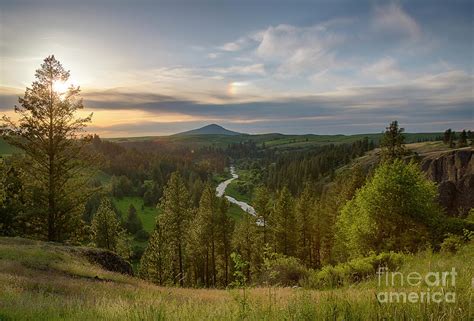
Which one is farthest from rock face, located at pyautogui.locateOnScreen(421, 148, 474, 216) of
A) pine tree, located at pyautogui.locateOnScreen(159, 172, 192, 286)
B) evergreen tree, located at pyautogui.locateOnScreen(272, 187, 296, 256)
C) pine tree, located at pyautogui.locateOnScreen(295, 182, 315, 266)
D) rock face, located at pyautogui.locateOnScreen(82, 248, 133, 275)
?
rock face, located at pyautogui.locateOnScreen(82, 248, 133, 275)

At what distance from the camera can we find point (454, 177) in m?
58.2

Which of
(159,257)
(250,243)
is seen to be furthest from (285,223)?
(159,257)

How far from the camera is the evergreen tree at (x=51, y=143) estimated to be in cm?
2622

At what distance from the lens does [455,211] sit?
49.7 meters

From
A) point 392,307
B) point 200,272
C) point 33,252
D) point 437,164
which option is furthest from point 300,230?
point 392,307

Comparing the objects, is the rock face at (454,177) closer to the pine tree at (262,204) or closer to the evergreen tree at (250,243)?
the pine tree at (262,204)

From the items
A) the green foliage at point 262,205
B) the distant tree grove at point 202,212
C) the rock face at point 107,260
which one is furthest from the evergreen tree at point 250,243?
the rock face at point 107,260

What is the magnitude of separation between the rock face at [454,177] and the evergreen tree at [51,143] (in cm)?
4175

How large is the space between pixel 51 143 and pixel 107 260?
1044cm

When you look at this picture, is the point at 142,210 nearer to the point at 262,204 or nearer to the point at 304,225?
the point at 304,225

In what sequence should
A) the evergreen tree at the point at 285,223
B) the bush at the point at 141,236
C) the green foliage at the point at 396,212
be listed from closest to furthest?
the green foliage at the point at 396,212 → the evergreen tree at the point at 285,223 → the bush at the point at 141,236

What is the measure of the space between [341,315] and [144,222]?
416ft

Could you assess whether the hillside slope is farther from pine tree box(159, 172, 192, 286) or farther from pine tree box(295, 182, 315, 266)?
pine tree box(159, 172, 192, 286)

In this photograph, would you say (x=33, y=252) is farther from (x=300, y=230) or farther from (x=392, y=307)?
(x=300, y=230)
